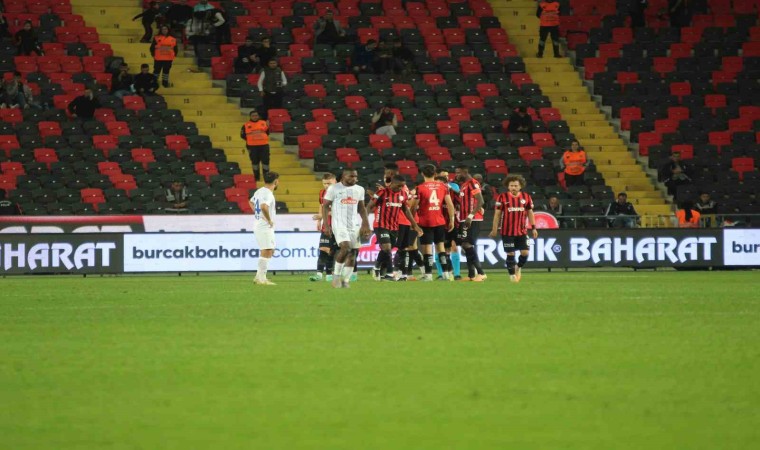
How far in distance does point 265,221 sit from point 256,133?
10669mm

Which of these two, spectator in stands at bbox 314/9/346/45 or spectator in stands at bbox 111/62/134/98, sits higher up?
spectator in stands at bbox 314/9/346/45

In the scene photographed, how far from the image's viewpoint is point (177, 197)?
3116 centimetres

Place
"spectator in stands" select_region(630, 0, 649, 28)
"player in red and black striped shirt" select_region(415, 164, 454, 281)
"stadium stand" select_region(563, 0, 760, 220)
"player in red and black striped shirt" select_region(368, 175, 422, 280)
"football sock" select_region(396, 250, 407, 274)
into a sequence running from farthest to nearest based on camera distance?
"spectator in stands" select_region(630, 0, 649, 28) → "stadium stand" select_region(563, 0, 760, 220) → "football sock" select_region(396, 250, 407, 274) → "player in red and black striped shirt" select_region(368, 175, 422, 280) → "player in red and black striped shirt" select_region(415, 164, 454, 281)

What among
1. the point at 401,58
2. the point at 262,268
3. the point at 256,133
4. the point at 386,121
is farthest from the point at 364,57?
the point at 262,268

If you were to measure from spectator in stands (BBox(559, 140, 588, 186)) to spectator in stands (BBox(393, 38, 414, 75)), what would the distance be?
21.1 ft

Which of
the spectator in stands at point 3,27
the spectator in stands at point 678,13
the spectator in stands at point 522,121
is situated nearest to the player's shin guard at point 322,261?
the spectator in stands at point 522,121

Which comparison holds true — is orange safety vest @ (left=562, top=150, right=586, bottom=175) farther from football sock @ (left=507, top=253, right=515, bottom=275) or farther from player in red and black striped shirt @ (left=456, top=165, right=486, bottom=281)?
football sock @ (left=507, top=253, right=515, bottom=275)

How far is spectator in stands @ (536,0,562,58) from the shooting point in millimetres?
40625

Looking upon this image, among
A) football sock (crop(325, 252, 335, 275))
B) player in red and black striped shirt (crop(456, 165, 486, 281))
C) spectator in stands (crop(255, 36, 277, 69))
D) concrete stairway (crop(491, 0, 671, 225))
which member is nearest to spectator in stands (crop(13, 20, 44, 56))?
spectator in stands (crop(255, 36, 277, 69))

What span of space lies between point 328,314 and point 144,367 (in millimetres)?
5228

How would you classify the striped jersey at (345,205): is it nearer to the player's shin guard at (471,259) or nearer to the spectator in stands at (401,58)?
the player's shin guard at (471,259)

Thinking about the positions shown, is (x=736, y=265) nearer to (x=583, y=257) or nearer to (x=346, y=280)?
(x=583, y=257)

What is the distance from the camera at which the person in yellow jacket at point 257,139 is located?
1313 inches

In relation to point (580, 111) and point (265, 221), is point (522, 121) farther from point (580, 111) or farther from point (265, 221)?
point (265, 221)
